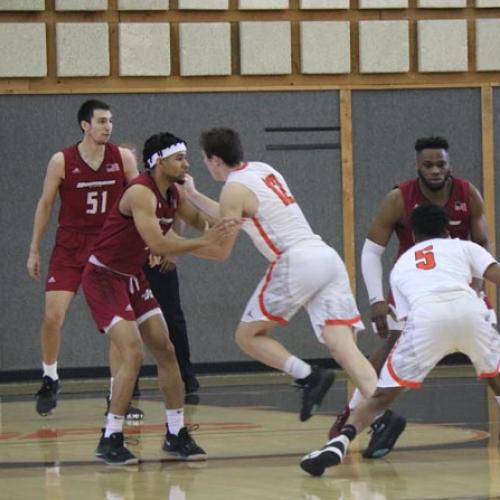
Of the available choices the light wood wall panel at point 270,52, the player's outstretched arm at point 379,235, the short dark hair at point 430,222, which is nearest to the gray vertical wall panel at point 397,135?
the light wood wall panel at point 270,52

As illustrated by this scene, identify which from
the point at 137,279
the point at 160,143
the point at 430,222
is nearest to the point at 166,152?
the point at 160,143

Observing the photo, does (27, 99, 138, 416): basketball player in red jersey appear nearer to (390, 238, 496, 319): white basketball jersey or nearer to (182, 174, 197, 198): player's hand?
(182, 174, 197, 198): player's hand

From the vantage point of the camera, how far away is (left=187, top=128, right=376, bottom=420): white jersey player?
26.6 ft

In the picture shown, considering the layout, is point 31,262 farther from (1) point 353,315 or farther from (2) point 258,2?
(2) point 258,2

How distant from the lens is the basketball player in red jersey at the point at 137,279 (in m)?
8.12

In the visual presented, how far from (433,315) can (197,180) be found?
6.82m

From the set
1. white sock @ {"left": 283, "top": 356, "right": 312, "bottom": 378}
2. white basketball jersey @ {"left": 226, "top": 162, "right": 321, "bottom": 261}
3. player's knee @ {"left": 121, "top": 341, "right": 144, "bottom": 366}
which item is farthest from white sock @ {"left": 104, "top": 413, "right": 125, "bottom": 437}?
white basketball jersey @ {"left": 226, "top": 162, "right": 321, "bottom": 261}

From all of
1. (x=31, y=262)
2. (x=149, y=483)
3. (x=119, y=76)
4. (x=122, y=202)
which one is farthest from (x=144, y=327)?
(x=119, y=76)

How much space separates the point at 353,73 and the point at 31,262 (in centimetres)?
500

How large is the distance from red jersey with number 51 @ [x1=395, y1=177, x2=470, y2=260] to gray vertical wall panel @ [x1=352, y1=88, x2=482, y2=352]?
5420 mm

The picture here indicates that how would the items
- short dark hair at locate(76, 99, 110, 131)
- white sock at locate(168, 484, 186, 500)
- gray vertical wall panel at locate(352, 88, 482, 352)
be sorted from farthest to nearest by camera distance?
gray vertical wall panel at locate(352, 88, 482, 352), short dark hair at locate(76, 99, 110, 131), white sock at locate(168, 484, 186, 500)

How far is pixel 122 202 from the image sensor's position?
325 inches

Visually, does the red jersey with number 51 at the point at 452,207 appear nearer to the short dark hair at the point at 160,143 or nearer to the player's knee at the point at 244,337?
the player's knee at the point at 244,337

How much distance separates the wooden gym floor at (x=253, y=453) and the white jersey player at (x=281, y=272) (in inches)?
21.3
